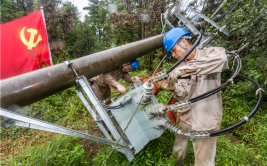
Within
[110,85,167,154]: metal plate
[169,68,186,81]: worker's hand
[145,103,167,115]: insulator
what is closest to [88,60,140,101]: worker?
[110,85,167,154]: metal plate

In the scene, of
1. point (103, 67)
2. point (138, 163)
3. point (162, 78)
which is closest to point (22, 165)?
point (138, 163)

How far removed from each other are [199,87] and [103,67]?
146 cm

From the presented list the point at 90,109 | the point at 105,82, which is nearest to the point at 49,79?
the point at 90,109

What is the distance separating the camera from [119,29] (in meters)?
7.32

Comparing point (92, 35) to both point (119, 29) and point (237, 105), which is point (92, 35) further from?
point (237, 105)

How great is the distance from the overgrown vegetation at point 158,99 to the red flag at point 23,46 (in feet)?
4.26

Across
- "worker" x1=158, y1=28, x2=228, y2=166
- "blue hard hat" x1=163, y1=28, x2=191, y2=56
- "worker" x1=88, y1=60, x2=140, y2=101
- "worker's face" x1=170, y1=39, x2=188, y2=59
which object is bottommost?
"worker" x1=158, y1=28, x2=228, y2=166

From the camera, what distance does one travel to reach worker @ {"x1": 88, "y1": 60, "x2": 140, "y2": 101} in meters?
2.72

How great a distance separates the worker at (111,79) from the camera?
272 centimetres

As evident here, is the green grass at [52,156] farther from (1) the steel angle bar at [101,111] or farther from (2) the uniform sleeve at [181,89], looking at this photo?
(2) the uniform sleeve at [181,89]

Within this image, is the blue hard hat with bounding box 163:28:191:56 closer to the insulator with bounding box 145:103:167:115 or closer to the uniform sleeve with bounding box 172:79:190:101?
the uniform sleeve with bounding box 172:79:190:101

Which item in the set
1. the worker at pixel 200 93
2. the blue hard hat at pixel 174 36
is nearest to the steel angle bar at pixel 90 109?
the worker at pixel 200 93

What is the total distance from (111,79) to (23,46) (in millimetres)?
3693

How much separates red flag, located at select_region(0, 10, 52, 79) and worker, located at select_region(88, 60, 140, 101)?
9.03 feet
